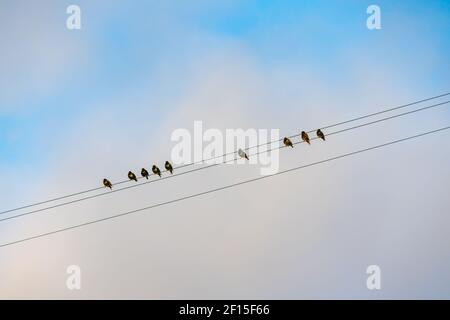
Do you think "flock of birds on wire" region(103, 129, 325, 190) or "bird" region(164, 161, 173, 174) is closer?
"flock of birds on wire" region(103, 129, 325, 190)

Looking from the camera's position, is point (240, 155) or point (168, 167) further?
point (168, 167)

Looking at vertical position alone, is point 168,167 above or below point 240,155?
below

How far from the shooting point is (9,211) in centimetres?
4341

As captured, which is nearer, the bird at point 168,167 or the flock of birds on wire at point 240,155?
the flock of birds on wire at point 240,155
